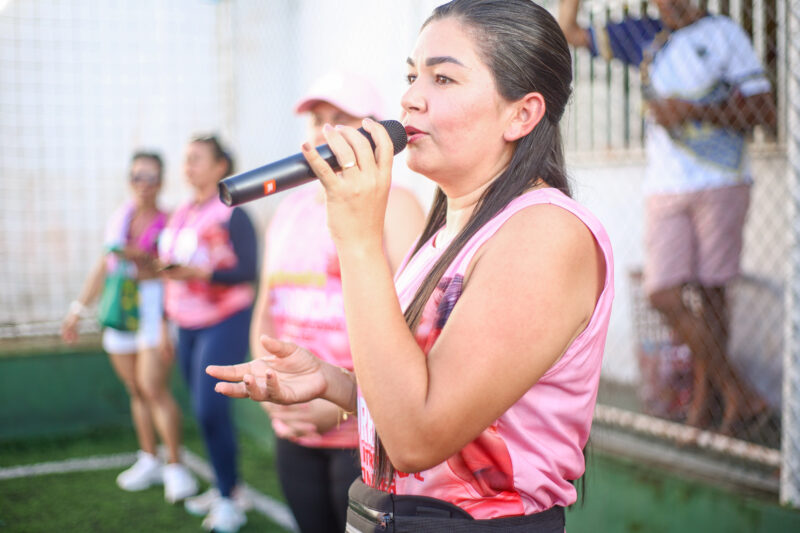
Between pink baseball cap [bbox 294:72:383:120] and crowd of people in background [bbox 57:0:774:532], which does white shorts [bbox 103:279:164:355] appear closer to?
pink baseball cap [bbox 294:72:383:120]

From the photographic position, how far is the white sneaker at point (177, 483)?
5145 millimetres

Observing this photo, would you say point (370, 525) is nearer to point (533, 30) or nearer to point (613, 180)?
point (533, 30)

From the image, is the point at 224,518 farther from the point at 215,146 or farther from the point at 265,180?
the point at 265,180

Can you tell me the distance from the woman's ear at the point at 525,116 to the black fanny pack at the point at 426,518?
0.70 meters

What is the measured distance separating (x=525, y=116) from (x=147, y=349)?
14.7 ft

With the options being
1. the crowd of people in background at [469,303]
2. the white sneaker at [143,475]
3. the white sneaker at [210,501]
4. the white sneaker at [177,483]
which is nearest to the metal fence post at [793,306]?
the crowd of people in background at [469,303]

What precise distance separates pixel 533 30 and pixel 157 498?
185 inches

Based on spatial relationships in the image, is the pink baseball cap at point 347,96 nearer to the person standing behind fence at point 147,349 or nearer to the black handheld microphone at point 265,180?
the black handheld microphone at point 265,180

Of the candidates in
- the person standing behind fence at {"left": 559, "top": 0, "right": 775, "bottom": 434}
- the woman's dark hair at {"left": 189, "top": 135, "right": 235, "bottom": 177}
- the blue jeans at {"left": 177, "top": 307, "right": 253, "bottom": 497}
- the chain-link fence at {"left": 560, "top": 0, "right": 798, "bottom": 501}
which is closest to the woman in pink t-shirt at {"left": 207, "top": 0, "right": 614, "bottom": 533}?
the chain-link fence at {"left": 560, "top": 0, "right": 798, "bottom": 501}

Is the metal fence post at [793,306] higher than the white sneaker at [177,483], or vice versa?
the metal fence post at [793,306]

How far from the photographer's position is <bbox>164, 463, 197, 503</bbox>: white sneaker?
514 cm

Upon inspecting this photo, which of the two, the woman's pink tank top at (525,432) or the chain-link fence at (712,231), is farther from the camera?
the chain-link fence at (712,231)

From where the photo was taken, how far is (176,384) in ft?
24.4

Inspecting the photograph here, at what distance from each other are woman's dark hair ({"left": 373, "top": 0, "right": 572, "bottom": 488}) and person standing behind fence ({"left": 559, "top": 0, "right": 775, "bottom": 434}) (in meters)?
2.03
